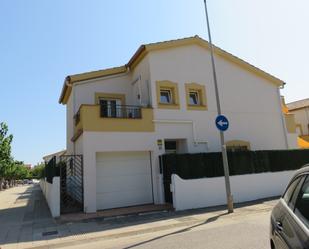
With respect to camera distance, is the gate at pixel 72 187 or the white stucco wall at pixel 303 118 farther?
the white stucco wall at pixel 303 118

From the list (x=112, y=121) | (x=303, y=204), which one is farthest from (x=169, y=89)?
(x=303, y=204)

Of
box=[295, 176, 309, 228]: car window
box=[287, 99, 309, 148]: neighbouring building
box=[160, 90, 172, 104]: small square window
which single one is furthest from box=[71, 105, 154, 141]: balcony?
box=[287, 99, 309, 148]: neighbouring building

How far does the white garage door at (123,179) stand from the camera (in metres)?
13.9

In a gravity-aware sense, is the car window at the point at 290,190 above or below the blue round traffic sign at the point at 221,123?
below

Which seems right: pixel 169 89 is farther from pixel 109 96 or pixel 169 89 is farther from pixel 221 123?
pixel 221 123

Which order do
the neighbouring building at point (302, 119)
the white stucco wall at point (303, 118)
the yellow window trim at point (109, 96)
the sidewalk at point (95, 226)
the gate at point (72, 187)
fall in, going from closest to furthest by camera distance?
the sidewalk at point (95, 226) < the gate at point (72, 187) < the yellow window trim at point (109, 96) < the neighbouring building at point (302, 119) < the white stucco wall at point (303, 118)

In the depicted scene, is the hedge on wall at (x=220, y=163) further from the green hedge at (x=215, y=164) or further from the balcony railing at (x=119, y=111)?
the balcony railing at (x=119, y=111)

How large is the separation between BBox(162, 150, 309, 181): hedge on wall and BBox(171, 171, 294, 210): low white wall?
1.34ft

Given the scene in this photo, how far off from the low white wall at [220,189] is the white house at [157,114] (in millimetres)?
1762

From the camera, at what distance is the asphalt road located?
6762mm

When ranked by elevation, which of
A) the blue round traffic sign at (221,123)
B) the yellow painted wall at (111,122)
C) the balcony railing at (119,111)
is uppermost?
the balcony railing at (119,111)

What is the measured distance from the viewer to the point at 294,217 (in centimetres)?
311

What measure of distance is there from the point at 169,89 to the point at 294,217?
527 inches

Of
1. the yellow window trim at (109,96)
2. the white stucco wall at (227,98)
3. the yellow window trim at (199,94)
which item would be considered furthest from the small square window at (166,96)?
the yellow window trim at (109,96)
